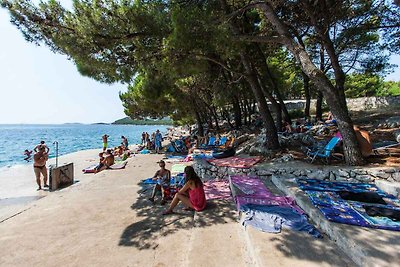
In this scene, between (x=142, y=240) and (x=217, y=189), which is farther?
(x=217, y=189)

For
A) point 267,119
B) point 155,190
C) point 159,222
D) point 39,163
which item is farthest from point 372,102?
point 39,163

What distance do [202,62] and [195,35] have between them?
212 cm

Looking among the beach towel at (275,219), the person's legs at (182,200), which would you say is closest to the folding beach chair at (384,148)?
the beach towel at (275,219)

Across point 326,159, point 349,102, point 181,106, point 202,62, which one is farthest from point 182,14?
point 349,102

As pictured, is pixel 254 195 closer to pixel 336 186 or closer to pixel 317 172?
pixel 336 186

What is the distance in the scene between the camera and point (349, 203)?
3785 mm

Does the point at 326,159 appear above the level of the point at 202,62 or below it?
below

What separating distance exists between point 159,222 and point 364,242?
303 cm

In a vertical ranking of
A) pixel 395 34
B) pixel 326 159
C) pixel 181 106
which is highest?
pixel 395 34

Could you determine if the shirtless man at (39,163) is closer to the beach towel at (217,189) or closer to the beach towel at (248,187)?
the beach towel at (217,189)

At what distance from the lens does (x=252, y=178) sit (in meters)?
5.96

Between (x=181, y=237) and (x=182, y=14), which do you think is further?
(x=182, y=14)

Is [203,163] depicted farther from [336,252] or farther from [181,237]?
[336,252]

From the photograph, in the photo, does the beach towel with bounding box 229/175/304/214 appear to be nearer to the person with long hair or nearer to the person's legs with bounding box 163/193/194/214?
the person with long hair
